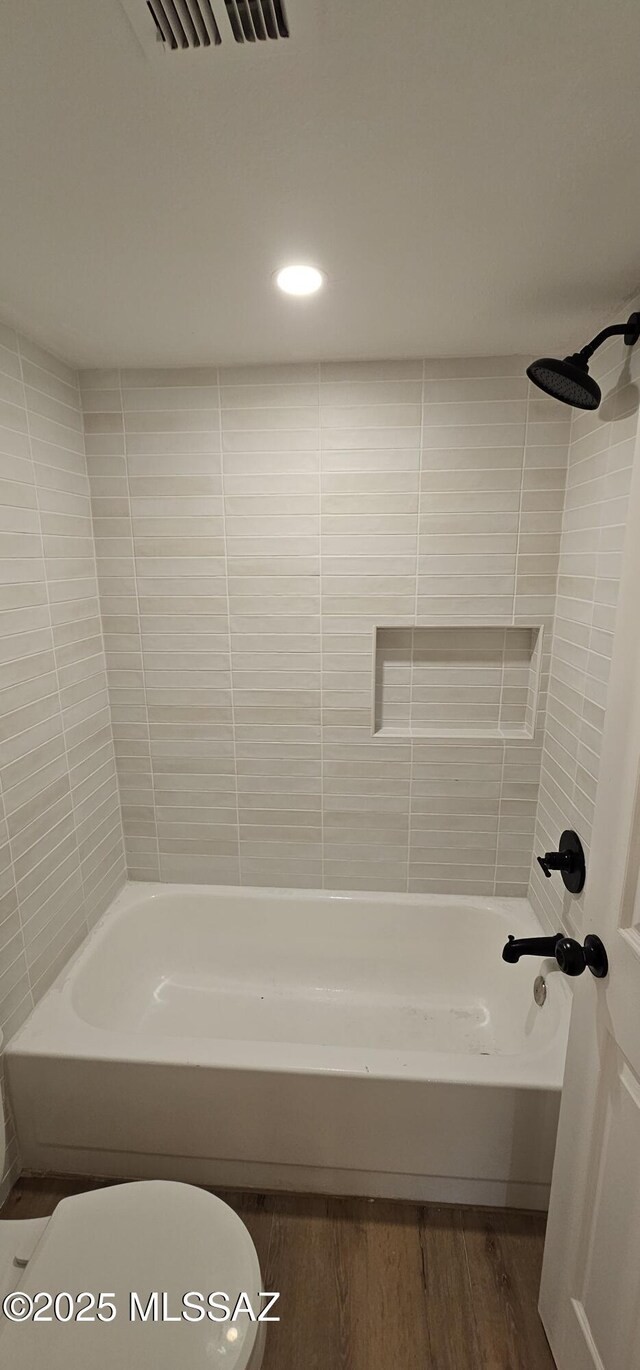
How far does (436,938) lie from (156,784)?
1.15 meters

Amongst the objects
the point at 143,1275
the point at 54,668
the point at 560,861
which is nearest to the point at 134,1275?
the point at 143,1275

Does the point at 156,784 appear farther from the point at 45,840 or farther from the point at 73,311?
the point at 73,311

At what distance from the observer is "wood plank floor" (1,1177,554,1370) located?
106 cm

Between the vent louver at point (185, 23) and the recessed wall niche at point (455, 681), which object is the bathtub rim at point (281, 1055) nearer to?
the recessed wall niche at point (455, 681)

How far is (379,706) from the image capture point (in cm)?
183

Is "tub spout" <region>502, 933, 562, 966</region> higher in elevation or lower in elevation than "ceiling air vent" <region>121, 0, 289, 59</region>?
lower

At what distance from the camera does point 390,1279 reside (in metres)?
1.18

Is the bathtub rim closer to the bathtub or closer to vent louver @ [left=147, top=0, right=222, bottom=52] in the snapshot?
the bathtub

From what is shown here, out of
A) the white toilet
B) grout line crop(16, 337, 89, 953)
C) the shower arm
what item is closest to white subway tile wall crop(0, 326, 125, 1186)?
grout line crop(16, 337, 89, 953)

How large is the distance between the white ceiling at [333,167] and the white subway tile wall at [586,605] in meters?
0.22

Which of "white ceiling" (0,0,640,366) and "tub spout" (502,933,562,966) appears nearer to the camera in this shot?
"white ceiling" (0,0,640,366)

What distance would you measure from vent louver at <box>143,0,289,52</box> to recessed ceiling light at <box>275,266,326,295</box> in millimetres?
475

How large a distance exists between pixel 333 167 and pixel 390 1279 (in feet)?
7.04

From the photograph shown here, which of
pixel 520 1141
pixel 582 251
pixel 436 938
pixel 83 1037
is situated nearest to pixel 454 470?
pixel 582 251
